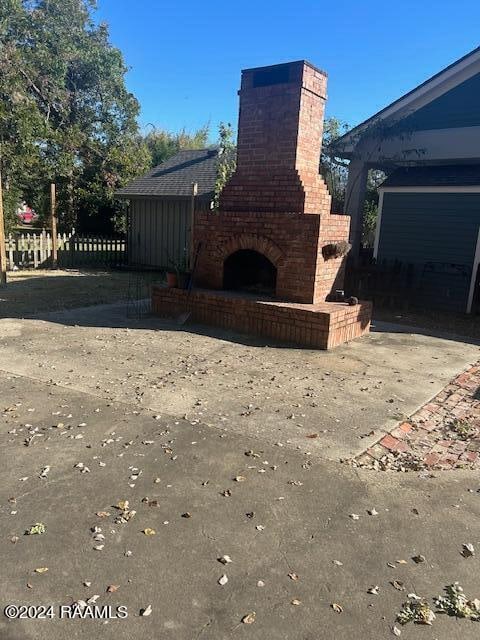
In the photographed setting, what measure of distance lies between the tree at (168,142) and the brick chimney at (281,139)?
817 inches

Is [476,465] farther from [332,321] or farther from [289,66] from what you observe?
[289,66]

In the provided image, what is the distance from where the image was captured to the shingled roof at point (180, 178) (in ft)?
51.9

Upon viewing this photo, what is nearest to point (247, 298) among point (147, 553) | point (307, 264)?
point (307, 264)

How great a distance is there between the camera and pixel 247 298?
6.96m

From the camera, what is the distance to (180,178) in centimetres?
1675

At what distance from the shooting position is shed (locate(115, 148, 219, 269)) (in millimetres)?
15766

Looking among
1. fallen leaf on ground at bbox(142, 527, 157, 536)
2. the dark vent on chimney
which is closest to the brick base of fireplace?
the dark vent on chimney

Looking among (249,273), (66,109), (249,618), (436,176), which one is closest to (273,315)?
(249,273)

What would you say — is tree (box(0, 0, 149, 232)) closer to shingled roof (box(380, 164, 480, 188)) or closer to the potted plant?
the potted plant

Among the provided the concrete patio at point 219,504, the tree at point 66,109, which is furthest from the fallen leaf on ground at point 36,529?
the tree at point 66,109

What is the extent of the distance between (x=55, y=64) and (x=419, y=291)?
18300mm

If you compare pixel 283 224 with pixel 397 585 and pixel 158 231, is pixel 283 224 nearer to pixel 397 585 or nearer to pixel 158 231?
pixel 397 585

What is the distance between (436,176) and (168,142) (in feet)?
75.0

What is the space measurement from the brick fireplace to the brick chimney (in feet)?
0.04
